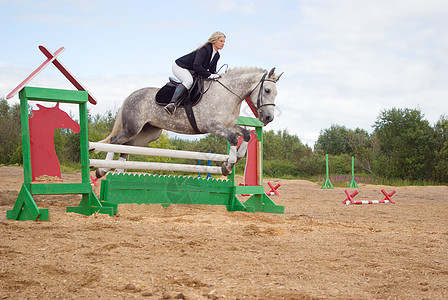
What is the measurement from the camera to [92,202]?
4449mm

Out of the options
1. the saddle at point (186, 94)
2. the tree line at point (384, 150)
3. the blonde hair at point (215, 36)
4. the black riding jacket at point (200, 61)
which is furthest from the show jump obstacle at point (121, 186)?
the tree line at point (384, 150)

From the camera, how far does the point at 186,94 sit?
4.88 metres

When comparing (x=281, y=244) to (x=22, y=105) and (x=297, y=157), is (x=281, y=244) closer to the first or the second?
(x=22, y=105)

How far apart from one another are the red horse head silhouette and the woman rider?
4.12ft

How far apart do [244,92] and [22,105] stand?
2.49 m

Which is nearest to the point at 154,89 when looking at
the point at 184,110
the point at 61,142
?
the point at 184,110

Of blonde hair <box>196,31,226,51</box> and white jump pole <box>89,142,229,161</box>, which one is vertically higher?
blonde hair <box>196,31,226,51</box>

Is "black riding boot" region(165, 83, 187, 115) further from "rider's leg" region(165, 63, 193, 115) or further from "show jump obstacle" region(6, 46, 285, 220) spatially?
"show jump obstacle" region(6, 46, 285, 220)

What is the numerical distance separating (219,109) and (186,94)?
1.43 feet

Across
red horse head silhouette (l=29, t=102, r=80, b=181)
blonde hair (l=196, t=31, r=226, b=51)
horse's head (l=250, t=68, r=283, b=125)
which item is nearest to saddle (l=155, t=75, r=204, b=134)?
blonde hair (l=196, t=31, r=226, b=51)

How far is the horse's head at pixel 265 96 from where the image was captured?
4.84 metres

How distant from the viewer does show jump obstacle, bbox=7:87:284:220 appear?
4055 mm

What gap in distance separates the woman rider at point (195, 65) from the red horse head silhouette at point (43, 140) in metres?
1.26

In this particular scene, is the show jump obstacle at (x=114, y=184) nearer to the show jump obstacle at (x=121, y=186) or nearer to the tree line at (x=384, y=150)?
the show jump obstacle at (x=121, y=186)
